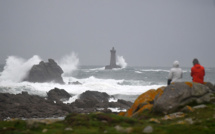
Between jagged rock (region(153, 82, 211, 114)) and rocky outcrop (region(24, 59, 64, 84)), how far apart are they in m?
49.0

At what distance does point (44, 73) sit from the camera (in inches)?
2269

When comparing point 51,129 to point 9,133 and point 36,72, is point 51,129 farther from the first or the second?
point 36,72

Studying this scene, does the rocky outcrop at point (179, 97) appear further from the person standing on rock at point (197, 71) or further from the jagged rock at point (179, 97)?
the person standing on rock at point (197, 71)

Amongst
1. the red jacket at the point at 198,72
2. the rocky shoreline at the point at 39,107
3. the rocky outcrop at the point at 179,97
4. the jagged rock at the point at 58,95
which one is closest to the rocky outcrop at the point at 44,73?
the jagged rock at the point at 58,95

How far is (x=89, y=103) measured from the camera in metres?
29.4

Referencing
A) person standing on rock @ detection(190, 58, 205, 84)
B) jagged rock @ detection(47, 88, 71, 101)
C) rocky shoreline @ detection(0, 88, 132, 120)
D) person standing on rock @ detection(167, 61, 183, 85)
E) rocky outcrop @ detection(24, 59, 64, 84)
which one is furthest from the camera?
rocky outcrop @ detection(24, 59, 64, 84)

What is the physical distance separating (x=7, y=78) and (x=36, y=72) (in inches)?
339

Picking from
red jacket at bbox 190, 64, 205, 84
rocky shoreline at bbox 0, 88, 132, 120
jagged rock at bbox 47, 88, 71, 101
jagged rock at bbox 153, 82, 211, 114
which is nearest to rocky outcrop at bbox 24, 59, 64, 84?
jagged rock at bbox 47, 88, 71, 101

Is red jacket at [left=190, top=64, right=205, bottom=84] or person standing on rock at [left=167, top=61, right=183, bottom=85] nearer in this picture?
person standing on rock at [left=167, top=61, right=183, bottom=85]

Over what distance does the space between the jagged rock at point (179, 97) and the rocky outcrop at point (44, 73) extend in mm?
48975

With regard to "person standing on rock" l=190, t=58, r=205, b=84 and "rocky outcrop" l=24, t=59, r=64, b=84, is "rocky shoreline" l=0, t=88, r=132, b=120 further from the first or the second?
"rocky outcrop" l=24, t=59, r=64, b=84

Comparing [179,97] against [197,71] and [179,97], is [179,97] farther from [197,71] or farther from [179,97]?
[197,71]

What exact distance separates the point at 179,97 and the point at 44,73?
164ft

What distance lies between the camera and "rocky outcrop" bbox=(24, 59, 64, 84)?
57.0m
